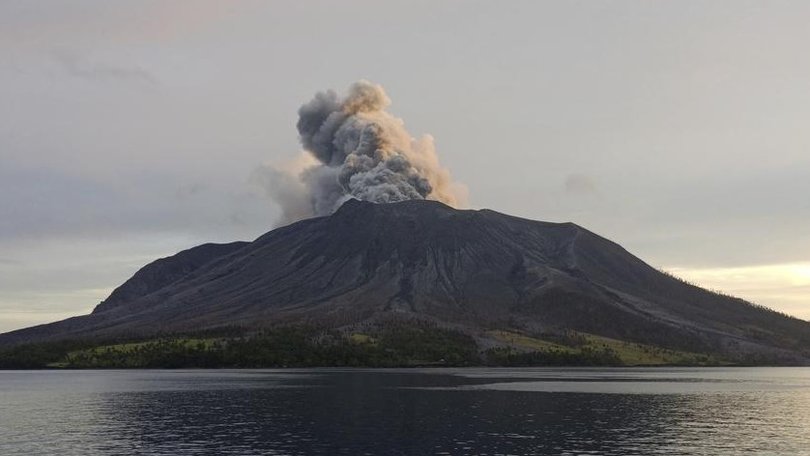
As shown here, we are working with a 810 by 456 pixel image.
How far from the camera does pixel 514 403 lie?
395ft

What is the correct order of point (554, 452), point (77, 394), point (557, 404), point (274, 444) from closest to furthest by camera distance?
point (554, 452) → point (274, 444) → point (557, 404) → point (77, 394)

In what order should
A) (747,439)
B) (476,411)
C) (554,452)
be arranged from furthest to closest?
(476,411), (747,439), (554,452)

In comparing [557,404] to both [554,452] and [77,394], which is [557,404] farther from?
[77,394]

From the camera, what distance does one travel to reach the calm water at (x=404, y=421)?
253 ft

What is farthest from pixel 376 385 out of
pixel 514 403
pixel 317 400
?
pixel 514 403

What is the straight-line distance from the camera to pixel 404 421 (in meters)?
96.0

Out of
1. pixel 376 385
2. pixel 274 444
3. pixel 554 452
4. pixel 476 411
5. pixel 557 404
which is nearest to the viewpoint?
pixel 554 452

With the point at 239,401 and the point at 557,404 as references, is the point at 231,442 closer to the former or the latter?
the point at 239,401

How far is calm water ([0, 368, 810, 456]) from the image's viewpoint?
7712 centimetres

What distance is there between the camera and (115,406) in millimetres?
121500

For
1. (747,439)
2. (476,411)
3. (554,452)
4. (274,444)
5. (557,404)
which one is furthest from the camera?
(557,404)

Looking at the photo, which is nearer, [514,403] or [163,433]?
[163,433]

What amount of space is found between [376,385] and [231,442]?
271ft

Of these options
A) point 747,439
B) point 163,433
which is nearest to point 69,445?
point 163,433
